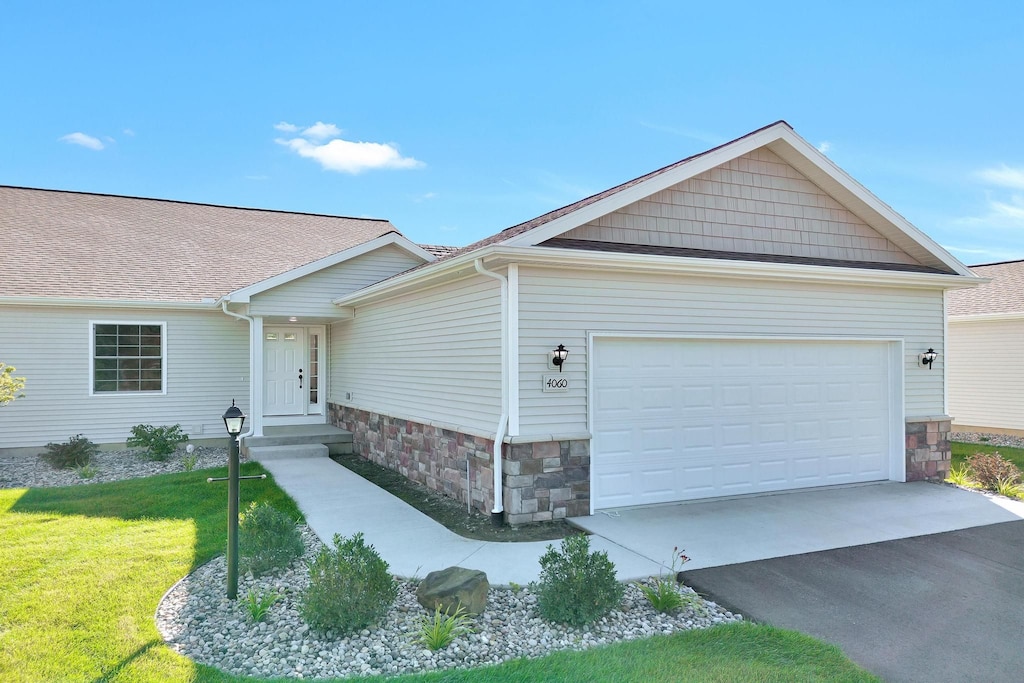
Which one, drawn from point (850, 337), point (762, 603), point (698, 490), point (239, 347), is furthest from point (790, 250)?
point (239, 347)

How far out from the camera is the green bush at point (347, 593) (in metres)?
4.17

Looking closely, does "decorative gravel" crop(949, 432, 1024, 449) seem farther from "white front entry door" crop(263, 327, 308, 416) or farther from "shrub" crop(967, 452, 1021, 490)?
"white front entry door" crop(263, 327, 308, 416)

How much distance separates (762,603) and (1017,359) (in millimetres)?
12564

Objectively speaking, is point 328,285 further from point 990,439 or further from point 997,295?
point 997,295

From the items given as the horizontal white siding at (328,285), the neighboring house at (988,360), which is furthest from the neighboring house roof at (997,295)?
the horizontal white siding at (328,285)

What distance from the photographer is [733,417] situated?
313 inches

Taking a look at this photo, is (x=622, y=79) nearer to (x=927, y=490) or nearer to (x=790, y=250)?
(x=790, y=250)

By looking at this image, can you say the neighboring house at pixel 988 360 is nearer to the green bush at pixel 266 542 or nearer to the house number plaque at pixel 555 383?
the house number plaque at pixel 555 383

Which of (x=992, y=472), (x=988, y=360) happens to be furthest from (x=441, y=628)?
(x=988, y=360)

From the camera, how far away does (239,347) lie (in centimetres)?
1291

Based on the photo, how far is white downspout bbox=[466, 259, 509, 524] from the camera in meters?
6.74

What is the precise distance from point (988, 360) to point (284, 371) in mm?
15426

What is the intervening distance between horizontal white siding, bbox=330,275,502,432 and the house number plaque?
1.71 ft

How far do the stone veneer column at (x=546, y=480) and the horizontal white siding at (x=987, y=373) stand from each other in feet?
39.1
